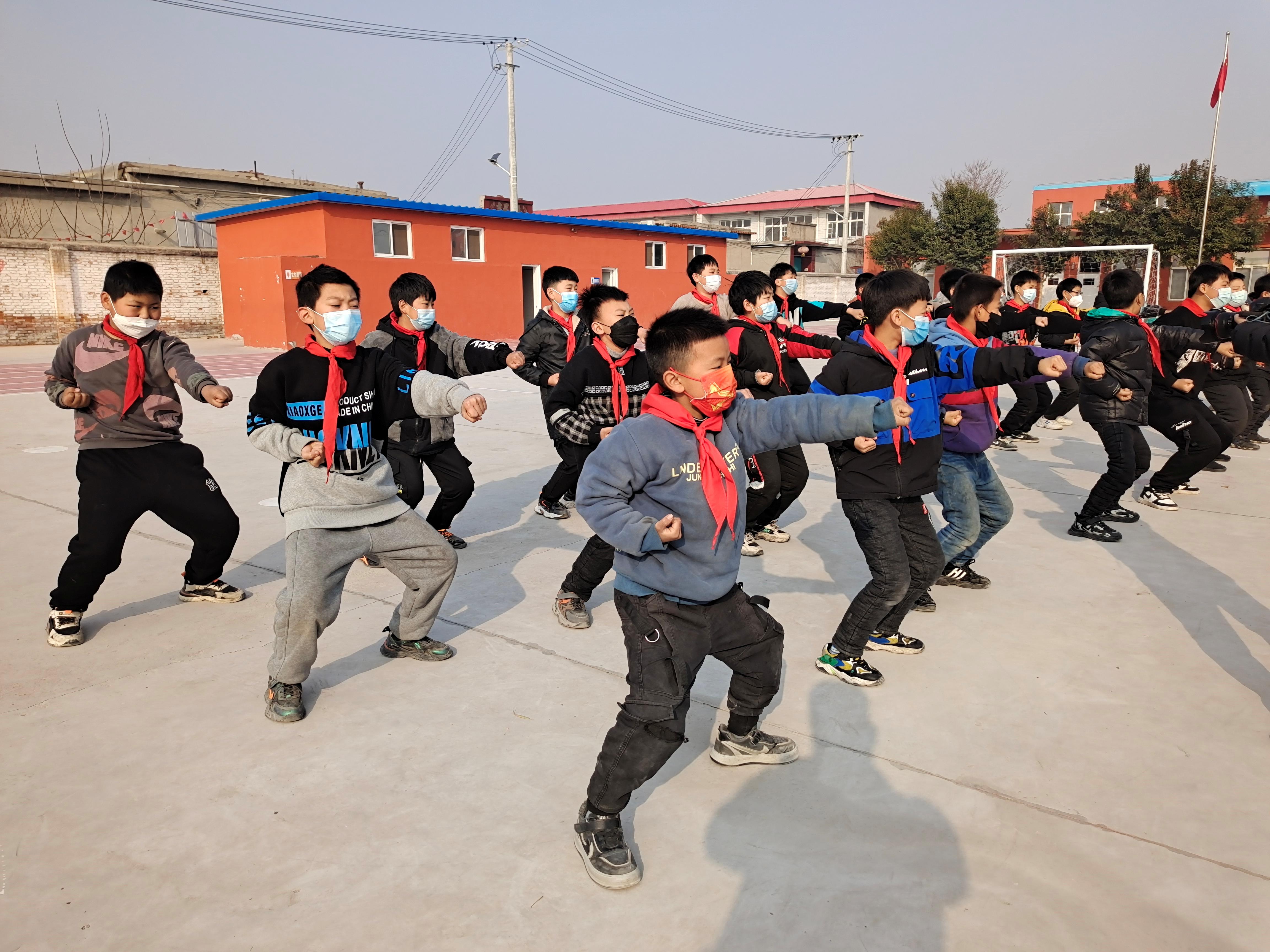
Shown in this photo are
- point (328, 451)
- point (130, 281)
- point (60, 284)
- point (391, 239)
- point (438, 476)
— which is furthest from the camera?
point (391, 239)

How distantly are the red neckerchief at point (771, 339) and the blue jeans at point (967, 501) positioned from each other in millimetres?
1426

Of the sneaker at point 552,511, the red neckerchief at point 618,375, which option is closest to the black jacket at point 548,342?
the sneaker at point 552,511

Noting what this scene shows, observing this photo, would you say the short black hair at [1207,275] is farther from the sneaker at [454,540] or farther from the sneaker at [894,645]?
the sneaker at [454,540]

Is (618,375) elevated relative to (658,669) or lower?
elevated

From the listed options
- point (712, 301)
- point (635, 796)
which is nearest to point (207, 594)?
point (635, 796)

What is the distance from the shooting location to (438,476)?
18.2ft

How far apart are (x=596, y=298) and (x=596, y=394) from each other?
0.59m

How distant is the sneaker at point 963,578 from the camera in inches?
201

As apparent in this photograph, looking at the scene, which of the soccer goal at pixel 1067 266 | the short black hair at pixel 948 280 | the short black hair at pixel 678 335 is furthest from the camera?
the soccer goal at pixel 1067 266

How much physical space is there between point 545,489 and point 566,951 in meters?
4.59

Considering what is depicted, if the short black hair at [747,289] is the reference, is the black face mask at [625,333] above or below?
below

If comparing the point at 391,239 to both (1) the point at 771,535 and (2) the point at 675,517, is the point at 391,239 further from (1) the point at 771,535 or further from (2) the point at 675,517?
(2) the point at 675,517

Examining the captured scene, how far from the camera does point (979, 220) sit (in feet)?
149

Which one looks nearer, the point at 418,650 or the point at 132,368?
the point at 418,650
